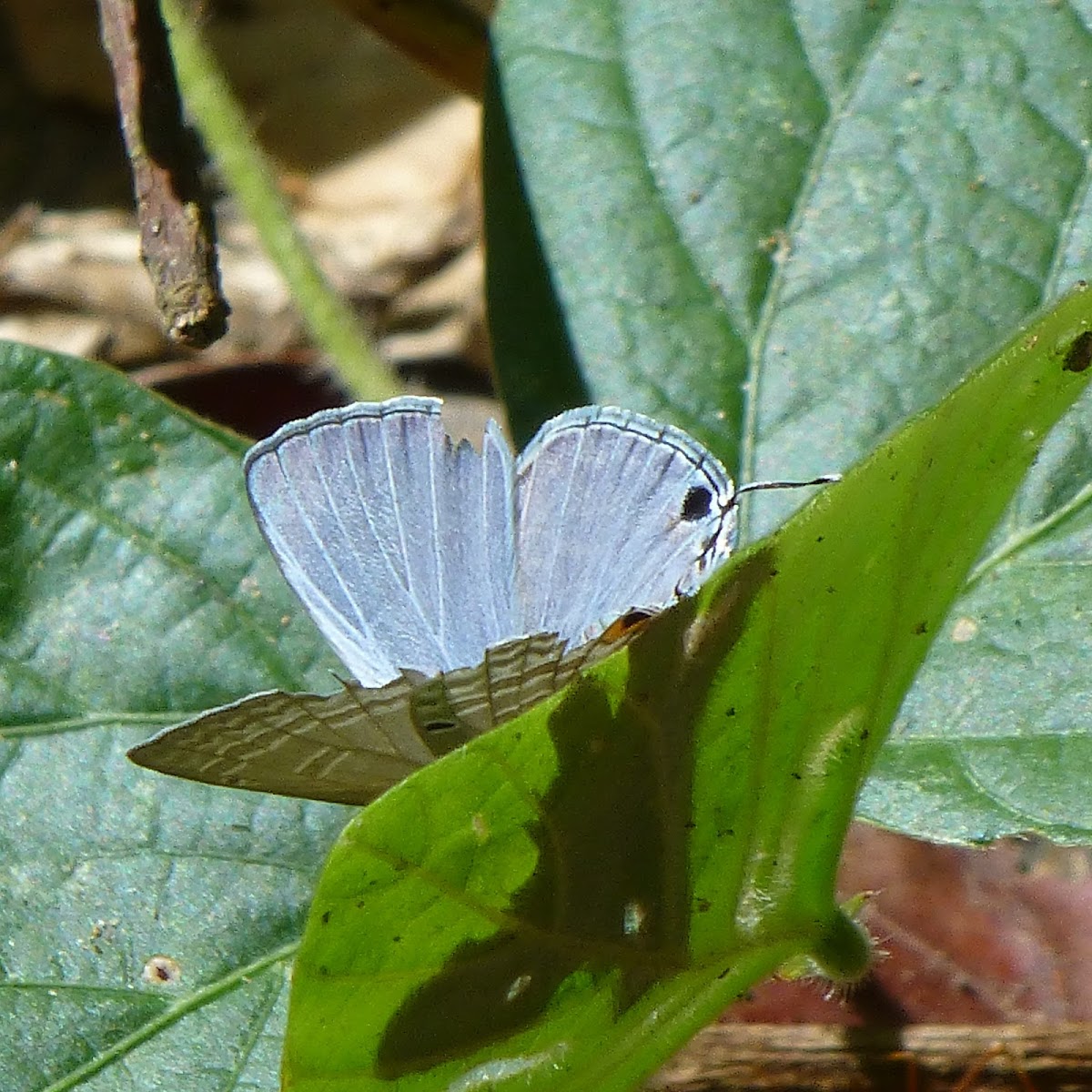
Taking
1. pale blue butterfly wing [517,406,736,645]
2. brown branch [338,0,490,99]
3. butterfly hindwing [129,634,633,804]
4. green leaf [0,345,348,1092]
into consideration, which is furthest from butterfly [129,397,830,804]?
brown branch [338,0,490,99]

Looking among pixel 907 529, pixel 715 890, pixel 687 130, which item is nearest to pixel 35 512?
pixel 687 130

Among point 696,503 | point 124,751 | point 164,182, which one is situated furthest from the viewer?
point 124,751

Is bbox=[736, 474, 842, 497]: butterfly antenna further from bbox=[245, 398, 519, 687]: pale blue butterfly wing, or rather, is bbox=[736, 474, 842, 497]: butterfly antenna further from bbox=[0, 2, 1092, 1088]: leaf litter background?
bbox=[245, 398, 519, 687]: pale blue butterfly wing

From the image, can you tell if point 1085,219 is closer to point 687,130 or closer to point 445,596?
point 687,130

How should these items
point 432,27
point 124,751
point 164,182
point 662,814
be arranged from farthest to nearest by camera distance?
1. point 432,27
2. point 124,751
3. point 164,182
4. point 662,814

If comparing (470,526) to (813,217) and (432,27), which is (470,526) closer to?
(813,217)

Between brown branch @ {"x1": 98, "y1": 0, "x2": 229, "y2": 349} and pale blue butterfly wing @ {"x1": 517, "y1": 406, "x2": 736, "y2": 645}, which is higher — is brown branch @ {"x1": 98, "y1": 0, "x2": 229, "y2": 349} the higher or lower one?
the higher one

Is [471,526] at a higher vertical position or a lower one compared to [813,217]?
lower

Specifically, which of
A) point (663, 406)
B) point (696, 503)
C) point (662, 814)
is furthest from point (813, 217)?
point (662, 814)
